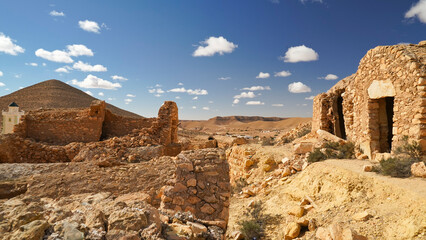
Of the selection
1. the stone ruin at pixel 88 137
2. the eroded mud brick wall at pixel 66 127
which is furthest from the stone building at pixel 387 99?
the eroded mud brick wall at pixel 66 127

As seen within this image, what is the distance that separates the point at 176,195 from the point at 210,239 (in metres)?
1.72

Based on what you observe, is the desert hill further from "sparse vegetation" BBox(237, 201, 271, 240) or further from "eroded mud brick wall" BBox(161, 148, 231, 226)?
"eroded mud brick wall" BBox(161, 148, 231, 226)

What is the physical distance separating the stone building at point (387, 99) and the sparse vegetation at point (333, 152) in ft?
1.47

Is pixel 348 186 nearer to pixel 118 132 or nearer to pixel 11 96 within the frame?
pixel 118 132

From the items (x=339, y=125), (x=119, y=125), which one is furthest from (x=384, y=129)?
(x=119, y=125)

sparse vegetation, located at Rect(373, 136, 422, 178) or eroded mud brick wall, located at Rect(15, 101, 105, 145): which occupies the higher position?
eroded mud brick wall, located at Rect(15, 101, 105, 145)

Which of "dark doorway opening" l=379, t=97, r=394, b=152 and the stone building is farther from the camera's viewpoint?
"dark doorway opening" l=379, t=97, r=394, b=152

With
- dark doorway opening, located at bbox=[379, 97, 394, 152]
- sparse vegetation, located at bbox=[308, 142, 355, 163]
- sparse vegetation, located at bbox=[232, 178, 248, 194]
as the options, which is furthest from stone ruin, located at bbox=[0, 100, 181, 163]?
dark doorway opening, located at bbox=[379, 97, 394, 152]

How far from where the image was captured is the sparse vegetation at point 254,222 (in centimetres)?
471

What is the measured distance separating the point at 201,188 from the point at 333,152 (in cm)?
475

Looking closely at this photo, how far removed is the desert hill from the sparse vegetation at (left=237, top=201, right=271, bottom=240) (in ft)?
144

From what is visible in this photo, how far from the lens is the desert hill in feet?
139

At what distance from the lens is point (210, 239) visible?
2986 millimetres

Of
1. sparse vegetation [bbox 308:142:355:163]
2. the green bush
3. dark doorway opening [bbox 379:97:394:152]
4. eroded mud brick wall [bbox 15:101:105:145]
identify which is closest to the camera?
the green bush
